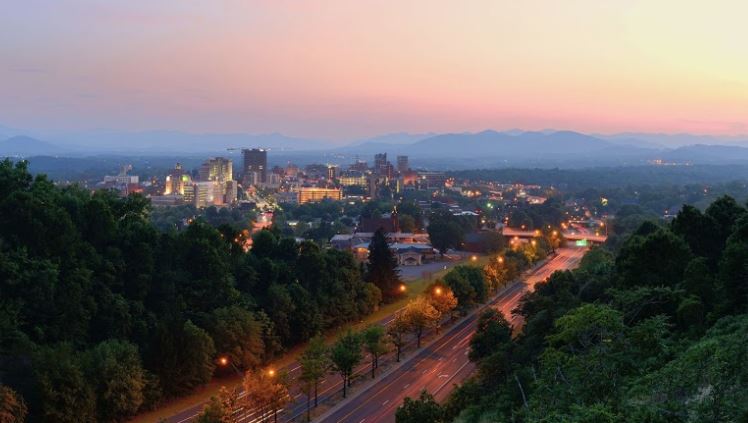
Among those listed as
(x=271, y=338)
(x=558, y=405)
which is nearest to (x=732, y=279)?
(x=558, y=405)

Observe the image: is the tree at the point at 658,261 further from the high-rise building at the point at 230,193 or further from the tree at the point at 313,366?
the high-rise building at the point at 230,193

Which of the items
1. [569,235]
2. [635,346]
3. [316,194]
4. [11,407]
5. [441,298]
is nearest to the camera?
[635,346]

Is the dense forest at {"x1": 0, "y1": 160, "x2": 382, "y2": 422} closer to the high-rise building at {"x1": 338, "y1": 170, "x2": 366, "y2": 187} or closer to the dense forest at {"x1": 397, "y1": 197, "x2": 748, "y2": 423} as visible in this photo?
the dense forest at {"x1": 397, "y1": 197, "x2": 748, "y2": 423}

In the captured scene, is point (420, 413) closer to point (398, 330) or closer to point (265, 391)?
point (265, 391)

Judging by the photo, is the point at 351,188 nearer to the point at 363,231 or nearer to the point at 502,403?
the point at 363,231

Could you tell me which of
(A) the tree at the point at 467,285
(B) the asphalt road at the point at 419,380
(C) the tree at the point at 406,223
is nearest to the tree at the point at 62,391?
(B) the asphalt road at the point at 419,380

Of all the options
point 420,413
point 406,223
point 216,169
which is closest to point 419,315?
point 420,413
